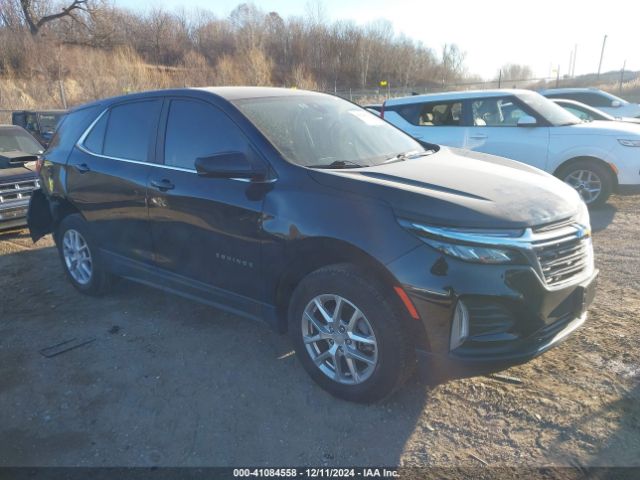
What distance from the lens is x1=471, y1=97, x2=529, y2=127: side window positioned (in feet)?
25.1

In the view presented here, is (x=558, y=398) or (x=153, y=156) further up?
(x=153, y=156)

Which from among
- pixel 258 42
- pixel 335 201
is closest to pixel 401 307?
pixel 335 201

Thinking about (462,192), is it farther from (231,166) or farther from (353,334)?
(231,166)

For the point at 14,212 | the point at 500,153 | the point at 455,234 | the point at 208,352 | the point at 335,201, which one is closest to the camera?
the point at 455,234

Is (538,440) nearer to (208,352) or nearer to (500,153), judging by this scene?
(208,352)

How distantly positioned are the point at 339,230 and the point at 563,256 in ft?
4.11

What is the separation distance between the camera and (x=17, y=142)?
25.2 ft

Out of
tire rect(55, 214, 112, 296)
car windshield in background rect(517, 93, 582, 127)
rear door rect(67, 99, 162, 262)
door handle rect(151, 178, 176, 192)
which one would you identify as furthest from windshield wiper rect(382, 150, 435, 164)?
car windshield in background rect(517, 93, 582, 127)

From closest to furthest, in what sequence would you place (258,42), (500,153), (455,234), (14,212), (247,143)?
1. (455,234)
2. (247,143)
3. (14,212)
4. (500,153)
5. (258,42)

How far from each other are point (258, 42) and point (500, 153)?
50031mm

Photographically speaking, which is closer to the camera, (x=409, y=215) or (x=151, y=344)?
(x=409, y=215)

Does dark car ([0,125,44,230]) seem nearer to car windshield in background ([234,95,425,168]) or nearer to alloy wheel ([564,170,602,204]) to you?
car windshield in background ([234,95,425,168])

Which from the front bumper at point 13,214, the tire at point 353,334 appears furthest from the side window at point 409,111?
the tire at point 353,334

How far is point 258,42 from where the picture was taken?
52.7 metres
